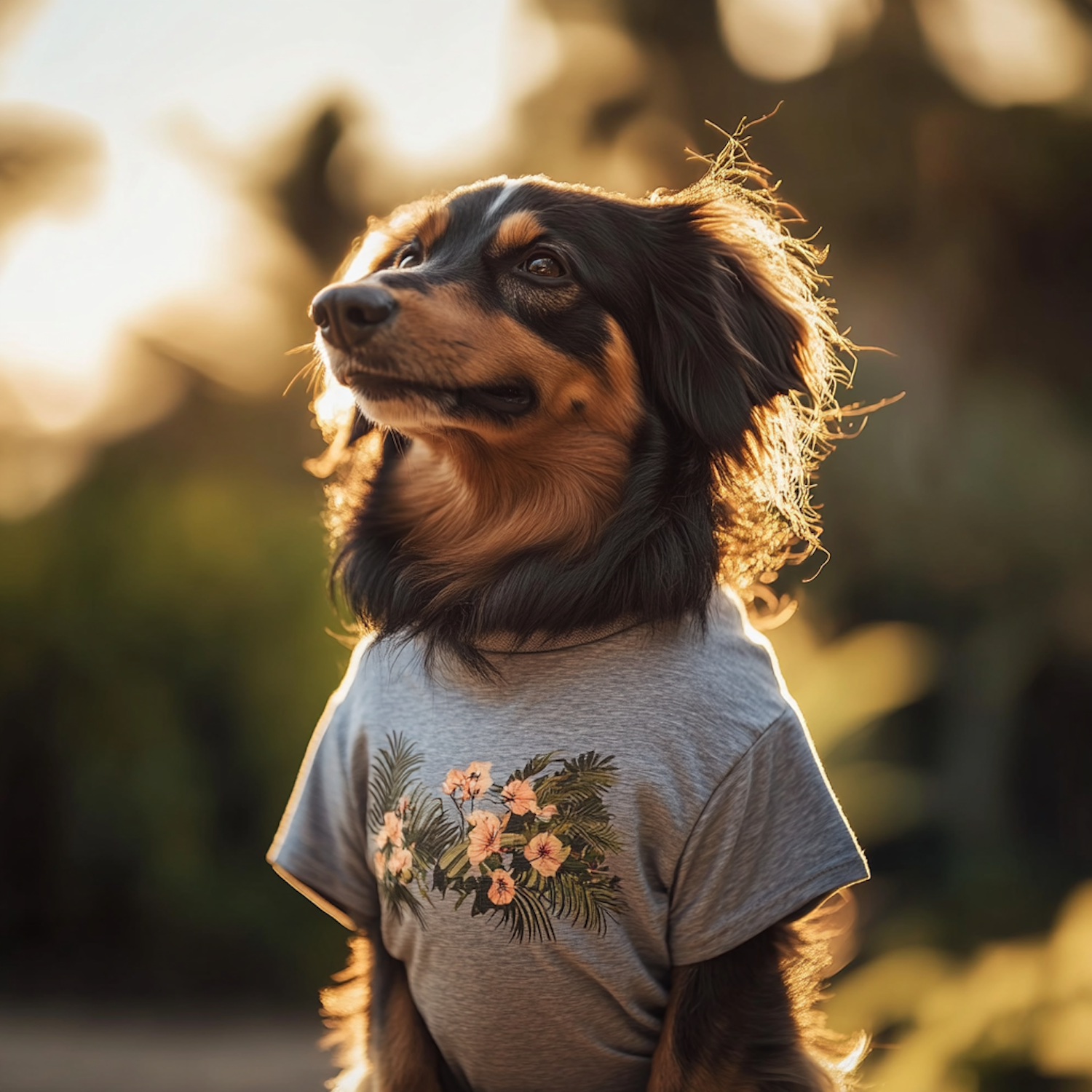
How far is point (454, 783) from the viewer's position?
1.81 m

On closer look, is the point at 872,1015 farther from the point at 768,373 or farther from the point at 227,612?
the point at 227,612

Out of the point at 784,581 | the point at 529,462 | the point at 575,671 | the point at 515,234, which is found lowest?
Result: the point at 784,581

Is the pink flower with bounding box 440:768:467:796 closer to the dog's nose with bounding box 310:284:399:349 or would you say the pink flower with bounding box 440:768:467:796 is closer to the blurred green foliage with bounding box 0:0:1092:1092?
the dog's nose with bounding box 310:284:399:349

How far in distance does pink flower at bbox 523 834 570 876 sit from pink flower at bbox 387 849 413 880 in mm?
235

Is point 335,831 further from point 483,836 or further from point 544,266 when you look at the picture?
point 544,266

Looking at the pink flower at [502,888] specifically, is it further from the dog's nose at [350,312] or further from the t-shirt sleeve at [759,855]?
the dog's nose at [350,312]

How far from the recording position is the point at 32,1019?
4.24m

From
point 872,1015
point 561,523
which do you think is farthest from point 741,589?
point 872,1015

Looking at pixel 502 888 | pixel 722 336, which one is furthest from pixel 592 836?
pixel 722 336

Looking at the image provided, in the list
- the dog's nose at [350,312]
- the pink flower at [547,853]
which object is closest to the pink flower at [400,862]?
the pink flower at [547,853]

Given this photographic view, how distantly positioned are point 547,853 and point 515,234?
1.11 m

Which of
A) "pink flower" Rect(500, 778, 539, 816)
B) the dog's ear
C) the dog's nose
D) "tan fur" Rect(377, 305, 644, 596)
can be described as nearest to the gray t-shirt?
"pink flower" Rect(500, 778, 539, 816)

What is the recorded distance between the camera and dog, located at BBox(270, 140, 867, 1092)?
175 centimetres

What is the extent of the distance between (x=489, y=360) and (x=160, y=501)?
318 cm
